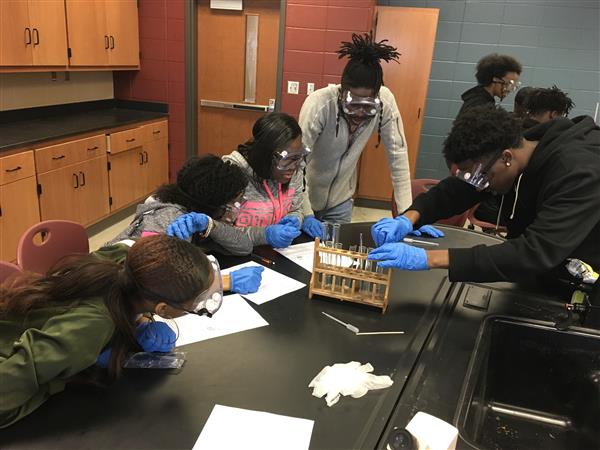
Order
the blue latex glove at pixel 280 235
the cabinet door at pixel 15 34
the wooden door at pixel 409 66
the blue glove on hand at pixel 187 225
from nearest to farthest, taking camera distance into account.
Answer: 1. the blue glove on hand at pixel 187 225
2. the blue latex glove at pixel 280 235
3. the cabinet door at pixel 15 34
4. the wooden door at pixel 409 66

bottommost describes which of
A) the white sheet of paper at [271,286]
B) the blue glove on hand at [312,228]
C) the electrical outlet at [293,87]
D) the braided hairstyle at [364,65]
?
the white sheet of paper at [271,286]

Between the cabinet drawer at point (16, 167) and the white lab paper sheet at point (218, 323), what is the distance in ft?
7.11

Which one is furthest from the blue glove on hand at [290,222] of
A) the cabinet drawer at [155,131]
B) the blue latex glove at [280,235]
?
the cabinet drawer at [155,131]

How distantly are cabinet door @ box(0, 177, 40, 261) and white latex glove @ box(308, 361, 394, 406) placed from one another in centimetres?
264

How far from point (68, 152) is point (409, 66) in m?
3.05

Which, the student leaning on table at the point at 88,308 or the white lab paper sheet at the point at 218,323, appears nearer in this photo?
the student leaning on table at the point at 88,308

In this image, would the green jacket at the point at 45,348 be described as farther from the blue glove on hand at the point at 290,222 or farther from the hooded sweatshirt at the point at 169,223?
the blue glove on hand at the point at 290,222

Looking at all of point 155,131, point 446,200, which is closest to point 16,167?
point 155,131

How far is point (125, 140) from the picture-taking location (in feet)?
13.5

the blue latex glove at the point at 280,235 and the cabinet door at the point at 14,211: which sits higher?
the blue latex glove at the point at 280,235

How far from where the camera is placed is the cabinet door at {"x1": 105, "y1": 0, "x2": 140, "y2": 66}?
422cm

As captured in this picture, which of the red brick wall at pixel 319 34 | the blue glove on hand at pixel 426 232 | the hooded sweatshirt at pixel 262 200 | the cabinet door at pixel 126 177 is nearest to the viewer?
the hooded sweatshirt at pixel 262 200

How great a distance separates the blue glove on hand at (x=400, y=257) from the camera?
4.82 ft

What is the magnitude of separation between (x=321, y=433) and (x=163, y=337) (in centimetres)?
46
